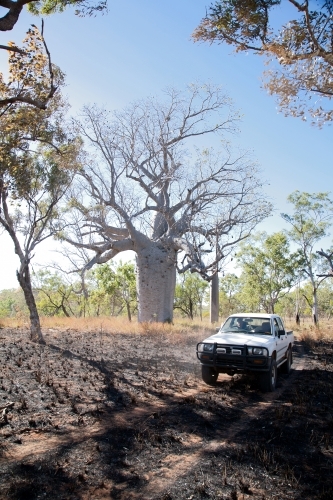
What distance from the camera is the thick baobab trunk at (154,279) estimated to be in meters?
20.5

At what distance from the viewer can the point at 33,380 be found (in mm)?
8258

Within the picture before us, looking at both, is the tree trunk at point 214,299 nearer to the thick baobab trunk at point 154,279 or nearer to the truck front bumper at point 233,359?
the thick baobab trunk at point 154,279

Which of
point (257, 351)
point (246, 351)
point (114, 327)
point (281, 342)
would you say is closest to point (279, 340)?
point (281, 342)

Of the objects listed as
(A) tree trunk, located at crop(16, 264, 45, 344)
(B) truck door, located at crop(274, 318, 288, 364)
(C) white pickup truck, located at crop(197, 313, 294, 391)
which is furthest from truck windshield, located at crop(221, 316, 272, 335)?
(A) tree trunk, located at crop(16, 264, 45, 344)

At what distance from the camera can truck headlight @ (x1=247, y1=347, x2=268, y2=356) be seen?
27.0 feet

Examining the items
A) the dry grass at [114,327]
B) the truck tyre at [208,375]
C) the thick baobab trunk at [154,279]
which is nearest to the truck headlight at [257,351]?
the truck tyre at [208,375]

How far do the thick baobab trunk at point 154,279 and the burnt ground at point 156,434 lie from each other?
393 inches

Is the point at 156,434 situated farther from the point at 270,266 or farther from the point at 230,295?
the point at 230,295

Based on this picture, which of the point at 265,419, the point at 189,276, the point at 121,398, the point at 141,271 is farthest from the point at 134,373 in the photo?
the point at 189,276

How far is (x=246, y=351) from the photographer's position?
8.28 metres

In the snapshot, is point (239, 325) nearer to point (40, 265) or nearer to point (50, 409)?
point (50, 409)

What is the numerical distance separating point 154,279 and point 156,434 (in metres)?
15.2

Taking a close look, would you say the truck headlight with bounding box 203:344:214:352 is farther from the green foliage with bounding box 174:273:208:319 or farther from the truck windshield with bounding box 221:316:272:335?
the green foliage with bounding box 174:273:208:319

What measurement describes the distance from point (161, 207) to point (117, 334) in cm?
664
